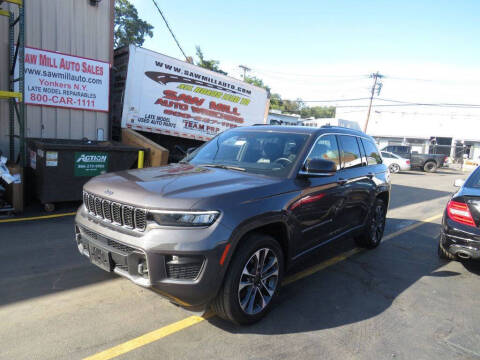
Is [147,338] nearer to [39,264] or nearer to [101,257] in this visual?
[101,257]

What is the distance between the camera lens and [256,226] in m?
2.86

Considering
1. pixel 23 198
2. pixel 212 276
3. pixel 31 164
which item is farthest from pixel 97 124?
pixel 212 276

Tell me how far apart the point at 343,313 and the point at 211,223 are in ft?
5.71

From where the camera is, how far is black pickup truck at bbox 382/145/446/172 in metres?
24.0

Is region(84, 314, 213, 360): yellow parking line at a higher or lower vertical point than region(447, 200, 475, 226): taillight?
lower

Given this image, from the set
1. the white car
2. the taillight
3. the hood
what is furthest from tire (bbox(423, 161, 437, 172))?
the hood

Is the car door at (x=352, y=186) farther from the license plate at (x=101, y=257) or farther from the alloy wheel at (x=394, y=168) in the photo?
the alloy wheel at (x=394, y=168)

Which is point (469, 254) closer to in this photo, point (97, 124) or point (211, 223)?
point (211, 223)

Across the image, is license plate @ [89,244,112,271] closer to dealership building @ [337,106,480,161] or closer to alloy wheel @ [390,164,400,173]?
alloy wheel @ [390,164,400,173]

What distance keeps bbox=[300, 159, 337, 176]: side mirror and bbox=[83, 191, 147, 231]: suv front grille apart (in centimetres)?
166

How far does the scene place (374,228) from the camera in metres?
5.30

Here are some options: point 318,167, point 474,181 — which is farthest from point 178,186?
point 474,181

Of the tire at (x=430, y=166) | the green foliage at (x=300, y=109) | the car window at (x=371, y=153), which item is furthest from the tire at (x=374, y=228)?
the green foliage at (x=300, y=109)

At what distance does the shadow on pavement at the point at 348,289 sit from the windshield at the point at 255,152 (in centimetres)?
124
